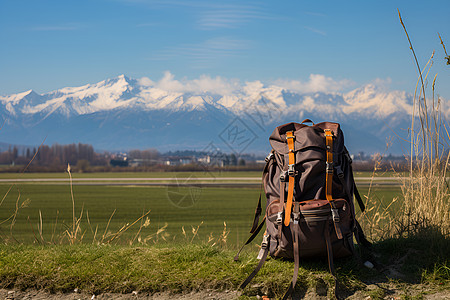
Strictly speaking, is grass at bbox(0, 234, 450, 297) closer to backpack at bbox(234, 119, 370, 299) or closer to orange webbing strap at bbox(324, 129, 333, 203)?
backpack at bbox(234, 119, 370, 299)

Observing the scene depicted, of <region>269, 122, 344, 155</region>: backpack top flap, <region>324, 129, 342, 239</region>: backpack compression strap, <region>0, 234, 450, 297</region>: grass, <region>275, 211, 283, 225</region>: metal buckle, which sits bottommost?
<region>0, 234, 450, 297</region>: grass

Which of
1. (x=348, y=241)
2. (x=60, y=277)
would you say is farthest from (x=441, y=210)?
(x=60, y=277)

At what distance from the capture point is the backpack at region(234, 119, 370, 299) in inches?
146

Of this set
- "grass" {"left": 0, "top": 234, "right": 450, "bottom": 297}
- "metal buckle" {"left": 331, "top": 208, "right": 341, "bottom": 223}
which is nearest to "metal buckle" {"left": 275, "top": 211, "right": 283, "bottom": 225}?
"metal buckle" {"left": 331, "top": 208, "right": 341, "bottom": 223}

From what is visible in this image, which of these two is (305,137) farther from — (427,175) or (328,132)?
(427,175)

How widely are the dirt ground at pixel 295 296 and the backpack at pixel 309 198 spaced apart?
0.24m

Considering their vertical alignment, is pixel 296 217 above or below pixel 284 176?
below

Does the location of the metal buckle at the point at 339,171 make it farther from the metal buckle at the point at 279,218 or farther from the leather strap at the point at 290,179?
the metal buckle at the point at 279,218

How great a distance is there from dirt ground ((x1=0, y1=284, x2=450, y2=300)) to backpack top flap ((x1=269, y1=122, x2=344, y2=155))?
1275mm

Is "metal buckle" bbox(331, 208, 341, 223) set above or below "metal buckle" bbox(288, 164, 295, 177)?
below

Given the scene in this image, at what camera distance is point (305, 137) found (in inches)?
154

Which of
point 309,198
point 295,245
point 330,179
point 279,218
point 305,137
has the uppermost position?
point 305,137

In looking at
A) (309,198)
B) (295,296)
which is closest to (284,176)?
(309,198)

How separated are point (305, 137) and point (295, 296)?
1402 millimetres
